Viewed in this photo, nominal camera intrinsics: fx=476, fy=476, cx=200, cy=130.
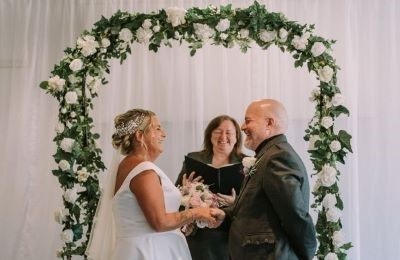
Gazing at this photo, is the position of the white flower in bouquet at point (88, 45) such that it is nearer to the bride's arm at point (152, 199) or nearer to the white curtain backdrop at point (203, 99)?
the white curtain backdrop at point (203, 99)

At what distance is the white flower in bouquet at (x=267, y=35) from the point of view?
298 centimetres

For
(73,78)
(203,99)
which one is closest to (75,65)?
(73,78)

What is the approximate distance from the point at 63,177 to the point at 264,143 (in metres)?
1.33

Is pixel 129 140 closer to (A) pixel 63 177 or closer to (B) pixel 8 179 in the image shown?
(A) pixel 63 177

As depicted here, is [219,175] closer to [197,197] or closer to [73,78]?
[197,197]

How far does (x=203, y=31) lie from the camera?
298 centimetres

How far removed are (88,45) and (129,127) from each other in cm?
76

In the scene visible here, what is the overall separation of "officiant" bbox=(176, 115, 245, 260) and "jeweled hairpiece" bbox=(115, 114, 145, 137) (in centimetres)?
60

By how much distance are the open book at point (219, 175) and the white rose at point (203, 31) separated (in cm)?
78

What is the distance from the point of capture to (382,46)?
154 inches

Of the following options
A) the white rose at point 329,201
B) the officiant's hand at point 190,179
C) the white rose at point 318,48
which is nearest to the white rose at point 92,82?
the officiant's hand at point 190,179

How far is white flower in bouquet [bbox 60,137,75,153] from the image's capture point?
299 cm

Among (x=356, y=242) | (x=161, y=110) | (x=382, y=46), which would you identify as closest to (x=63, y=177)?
(x=161, y=110)

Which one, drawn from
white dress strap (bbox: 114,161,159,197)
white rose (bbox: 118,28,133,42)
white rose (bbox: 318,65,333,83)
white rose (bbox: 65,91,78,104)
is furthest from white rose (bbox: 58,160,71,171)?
white rose (bbox: 318,65,333,83)
